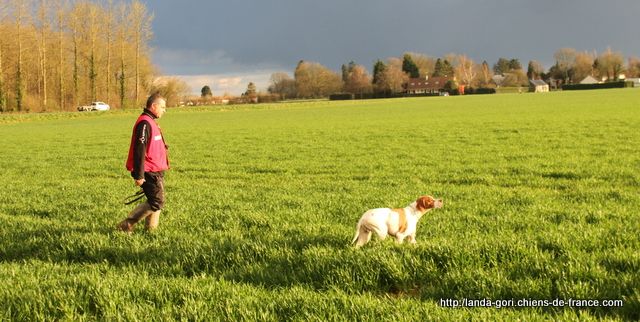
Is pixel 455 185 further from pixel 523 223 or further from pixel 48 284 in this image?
pixel 48 284

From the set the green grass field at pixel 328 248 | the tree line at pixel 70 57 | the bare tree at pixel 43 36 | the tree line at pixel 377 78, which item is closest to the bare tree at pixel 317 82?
the tree line at pixel 377 78

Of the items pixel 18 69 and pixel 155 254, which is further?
pixel 18 69

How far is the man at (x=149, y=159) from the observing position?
673 cm

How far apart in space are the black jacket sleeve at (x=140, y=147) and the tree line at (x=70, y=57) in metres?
73.3

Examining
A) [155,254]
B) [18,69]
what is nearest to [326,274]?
[155,254]

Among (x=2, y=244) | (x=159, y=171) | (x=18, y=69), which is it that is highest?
(x=18, y=69)

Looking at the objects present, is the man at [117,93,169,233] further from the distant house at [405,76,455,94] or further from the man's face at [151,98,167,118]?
the distant house at [405,76,455,94]

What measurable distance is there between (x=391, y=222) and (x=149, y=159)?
11.9 ft

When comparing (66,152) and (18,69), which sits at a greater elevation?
(18,69)

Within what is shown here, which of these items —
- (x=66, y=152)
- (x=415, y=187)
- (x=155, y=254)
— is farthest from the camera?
(x=66, y=152)

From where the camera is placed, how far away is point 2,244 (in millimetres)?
6938

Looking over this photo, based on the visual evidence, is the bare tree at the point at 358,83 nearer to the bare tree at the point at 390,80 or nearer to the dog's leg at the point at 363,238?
the bare tree at the point at 390,80

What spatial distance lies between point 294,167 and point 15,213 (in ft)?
26.5

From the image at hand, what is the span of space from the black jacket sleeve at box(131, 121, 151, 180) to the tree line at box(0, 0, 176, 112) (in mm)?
73343
